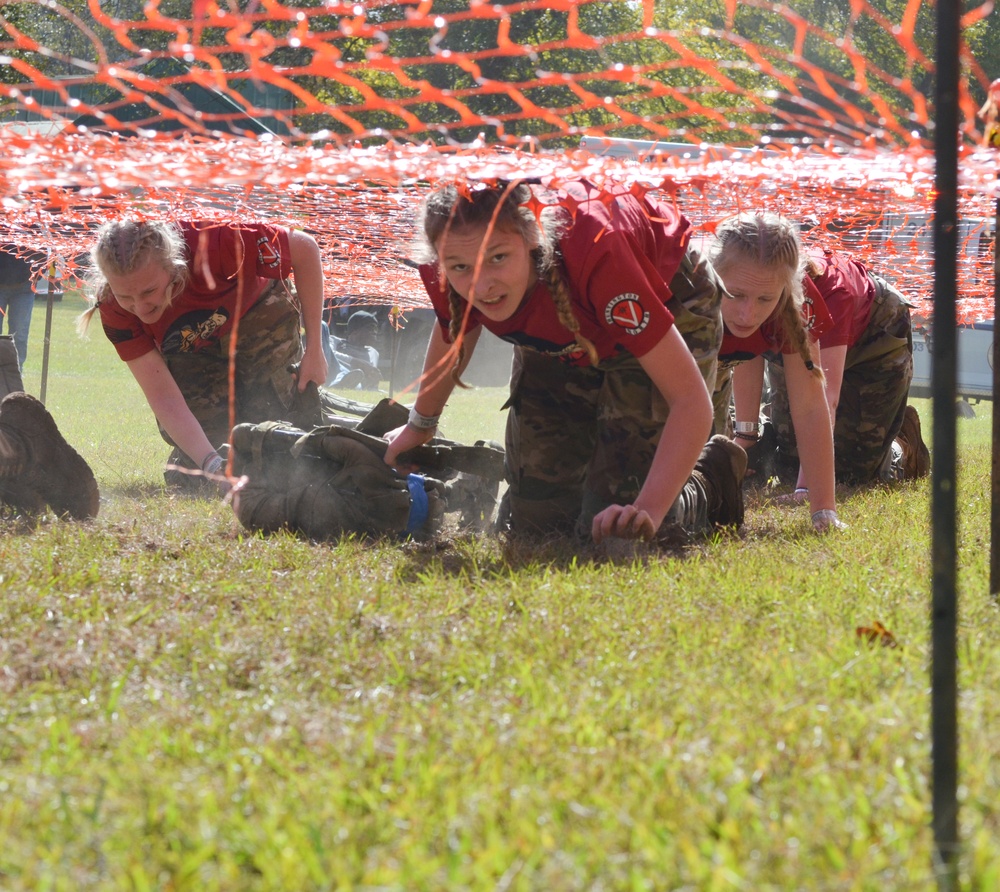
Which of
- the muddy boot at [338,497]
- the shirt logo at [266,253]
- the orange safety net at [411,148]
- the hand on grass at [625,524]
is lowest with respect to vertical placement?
the muddy boot at [338,497]

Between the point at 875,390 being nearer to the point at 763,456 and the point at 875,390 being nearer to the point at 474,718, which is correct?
the point at 763,456

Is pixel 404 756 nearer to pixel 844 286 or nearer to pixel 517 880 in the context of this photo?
pixel 517 880

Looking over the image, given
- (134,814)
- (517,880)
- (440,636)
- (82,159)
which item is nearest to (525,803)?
(517,880)

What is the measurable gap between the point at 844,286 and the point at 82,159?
3.52 meters

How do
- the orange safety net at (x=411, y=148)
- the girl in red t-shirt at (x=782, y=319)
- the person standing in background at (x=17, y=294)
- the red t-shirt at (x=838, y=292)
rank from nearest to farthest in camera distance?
the orange safety net at (x=411, y=148) → the girl in red t-shirt at (x=782, y=319) → the red t-shirt at (x=838, y=292) → the person standing in background at (x=17, y=294)

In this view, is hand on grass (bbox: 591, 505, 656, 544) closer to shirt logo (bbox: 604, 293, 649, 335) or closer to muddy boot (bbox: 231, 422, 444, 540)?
shirt logo (bbox: 604, 293, 649, 335)

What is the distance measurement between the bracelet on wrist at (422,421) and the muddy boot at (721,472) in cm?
106

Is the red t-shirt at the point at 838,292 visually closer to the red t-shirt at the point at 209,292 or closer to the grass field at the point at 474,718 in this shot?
the grass field at the point at 474,718

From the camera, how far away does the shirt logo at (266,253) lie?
545 cm

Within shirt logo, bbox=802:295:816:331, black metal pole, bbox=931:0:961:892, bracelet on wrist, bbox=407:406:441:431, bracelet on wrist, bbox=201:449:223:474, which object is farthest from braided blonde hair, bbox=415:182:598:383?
black metal pole, bbox=931:0:961:892

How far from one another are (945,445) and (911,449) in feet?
16.8

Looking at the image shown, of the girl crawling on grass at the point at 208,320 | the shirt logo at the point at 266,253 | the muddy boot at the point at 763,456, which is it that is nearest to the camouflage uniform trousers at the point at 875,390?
the muddy boot at the point at 763,456

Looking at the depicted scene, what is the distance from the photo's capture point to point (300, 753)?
2.10 meters

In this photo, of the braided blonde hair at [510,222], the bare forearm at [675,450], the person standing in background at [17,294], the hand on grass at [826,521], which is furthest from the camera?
the person standing in background at [17,294]
